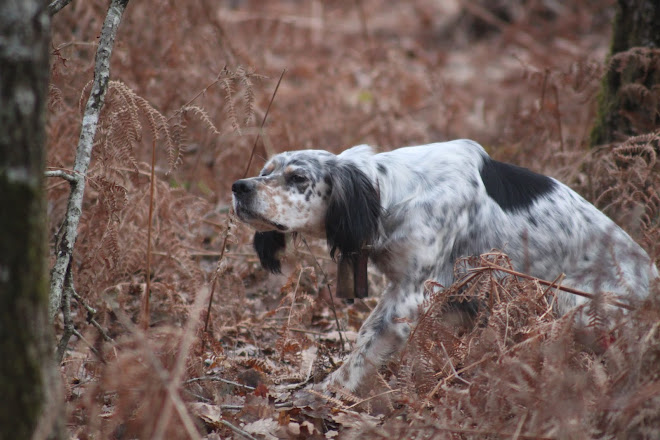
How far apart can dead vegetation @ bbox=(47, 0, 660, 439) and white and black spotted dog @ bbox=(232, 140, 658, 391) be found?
0.22m

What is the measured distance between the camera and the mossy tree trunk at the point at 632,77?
4.68 m

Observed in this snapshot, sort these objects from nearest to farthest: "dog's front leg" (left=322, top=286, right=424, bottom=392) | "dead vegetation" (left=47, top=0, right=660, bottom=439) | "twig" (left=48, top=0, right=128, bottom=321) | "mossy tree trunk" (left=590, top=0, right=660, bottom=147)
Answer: "dead vegetation" (left=47, top=0, right=660, bottom=439) → "twig" (left=48, top=0, right=128, bottom=321) → "dog's front leg" (left=322, top=286, right=424, bottom=392) → "mossy tree trunk" (left=590, top=0, right=660, bottom=147)

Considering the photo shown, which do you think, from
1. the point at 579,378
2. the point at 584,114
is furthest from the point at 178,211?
the point at 584,114

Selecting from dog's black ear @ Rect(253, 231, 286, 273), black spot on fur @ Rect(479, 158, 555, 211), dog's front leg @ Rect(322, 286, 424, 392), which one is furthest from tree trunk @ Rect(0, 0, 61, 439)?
black spot on fur @ Rect(479, 158, 555, 211)

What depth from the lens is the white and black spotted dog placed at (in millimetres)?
3484

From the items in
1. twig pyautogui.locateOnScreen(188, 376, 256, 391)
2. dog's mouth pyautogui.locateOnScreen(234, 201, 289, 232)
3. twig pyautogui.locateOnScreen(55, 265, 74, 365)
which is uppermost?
dog's mouth pyautogui.locateOnScreen(234, 201, 289, 232)

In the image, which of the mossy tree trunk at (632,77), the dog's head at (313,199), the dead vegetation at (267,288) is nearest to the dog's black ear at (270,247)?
the dead vegetation at (267,288)

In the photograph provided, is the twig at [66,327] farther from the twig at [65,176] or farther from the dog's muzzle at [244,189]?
the dog's muzzle at [244,189]

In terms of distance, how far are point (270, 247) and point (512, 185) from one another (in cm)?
146

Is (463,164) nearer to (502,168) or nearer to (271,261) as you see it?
(502,168)

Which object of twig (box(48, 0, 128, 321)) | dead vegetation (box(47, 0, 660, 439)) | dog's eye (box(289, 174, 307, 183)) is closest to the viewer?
dead vegetation (box(47, 0, 660, 439))

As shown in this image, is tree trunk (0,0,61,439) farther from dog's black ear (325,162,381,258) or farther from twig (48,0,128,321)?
dog's black ear (325,162,381,258)

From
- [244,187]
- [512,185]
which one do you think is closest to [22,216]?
[244,187]

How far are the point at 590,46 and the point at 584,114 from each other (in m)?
4.06
